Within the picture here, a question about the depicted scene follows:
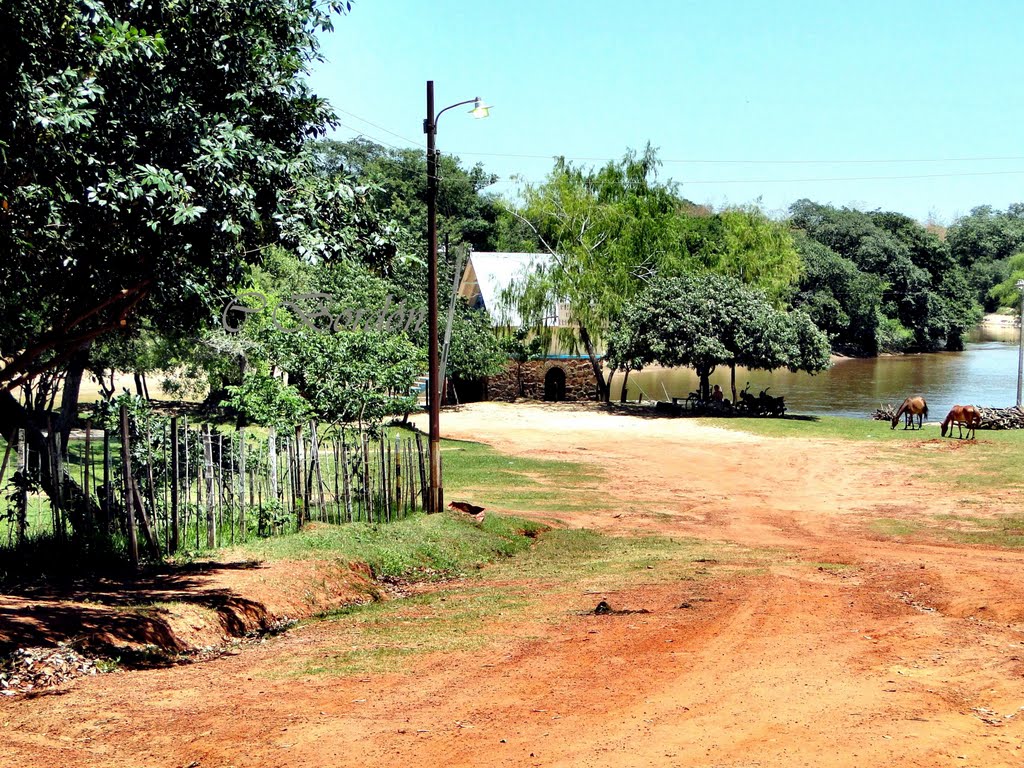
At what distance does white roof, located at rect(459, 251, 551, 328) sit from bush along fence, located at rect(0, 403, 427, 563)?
113 ft

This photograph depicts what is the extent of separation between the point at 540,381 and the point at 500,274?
6071 mm

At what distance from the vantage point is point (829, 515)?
21.7 meters

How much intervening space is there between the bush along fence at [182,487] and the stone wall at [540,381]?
33.7 meters

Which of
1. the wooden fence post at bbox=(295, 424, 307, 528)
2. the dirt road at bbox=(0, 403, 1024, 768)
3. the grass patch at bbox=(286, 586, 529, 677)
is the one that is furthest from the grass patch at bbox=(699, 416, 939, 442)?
the grass patch at bbox=(286, 586, 529, 677)

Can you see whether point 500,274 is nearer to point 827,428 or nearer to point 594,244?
point 594,244

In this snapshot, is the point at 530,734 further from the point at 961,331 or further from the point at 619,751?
the point at 961,331

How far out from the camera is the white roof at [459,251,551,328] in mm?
51469

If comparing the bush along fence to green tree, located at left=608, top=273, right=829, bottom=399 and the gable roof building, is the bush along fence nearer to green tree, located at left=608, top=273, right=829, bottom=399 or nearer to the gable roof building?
green tree, located at left=608, top=273, right=829, bottom=399

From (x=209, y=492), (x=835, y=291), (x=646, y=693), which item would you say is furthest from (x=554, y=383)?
(x=646, y=693)

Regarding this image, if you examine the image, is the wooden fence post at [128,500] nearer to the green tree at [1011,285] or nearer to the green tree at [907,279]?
the green tree at [907,279]

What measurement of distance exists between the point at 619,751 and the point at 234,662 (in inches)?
186

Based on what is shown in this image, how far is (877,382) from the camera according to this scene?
68438mm

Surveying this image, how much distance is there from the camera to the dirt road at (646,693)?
6879 mm

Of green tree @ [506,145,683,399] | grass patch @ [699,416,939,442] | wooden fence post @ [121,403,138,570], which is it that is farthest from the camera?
green tree @ [506,145,683,399]
